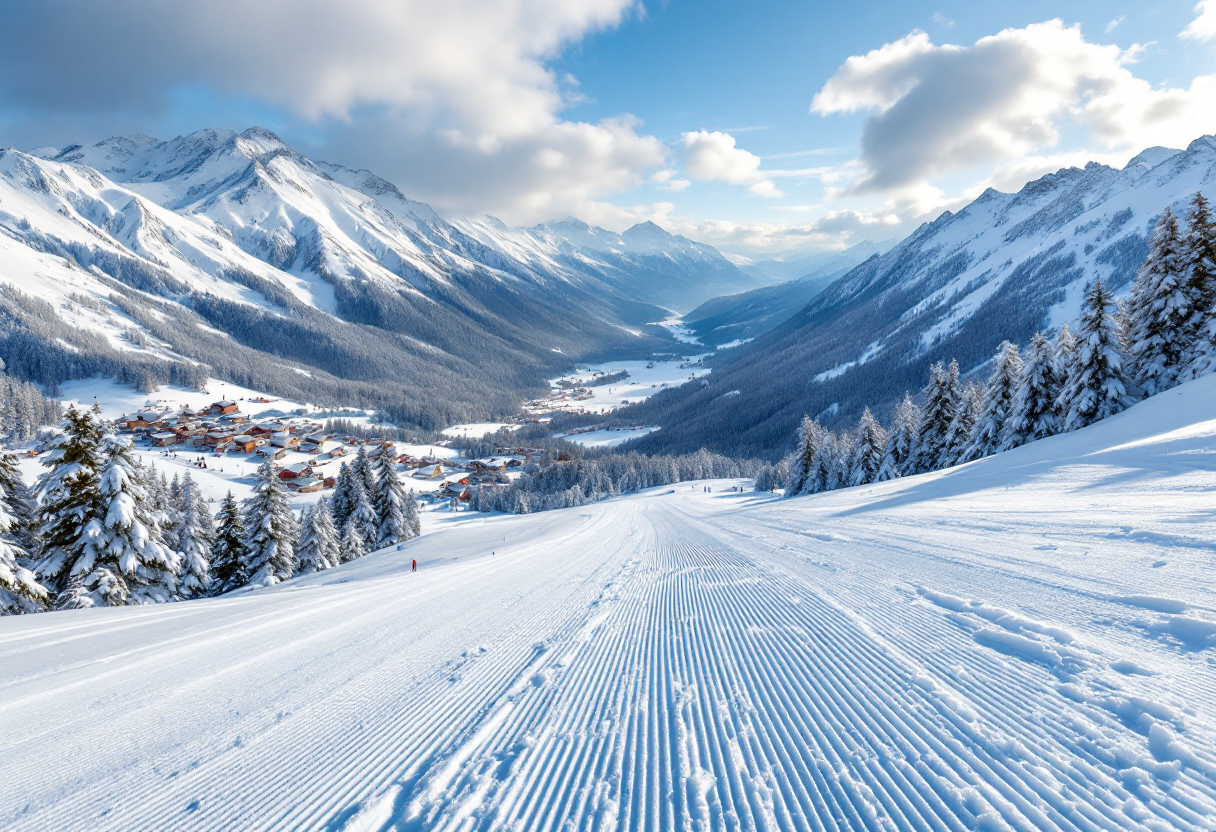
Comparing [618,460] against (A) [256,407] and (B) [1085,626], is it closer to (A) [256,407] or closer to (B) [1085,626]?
(B) [1085,626]

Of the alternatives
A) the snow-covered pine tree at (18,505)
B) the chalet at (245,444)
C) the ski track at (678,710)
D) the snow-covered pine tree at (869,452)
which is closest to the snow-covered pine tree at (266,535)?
the snow-covered pine tree at (18,505)

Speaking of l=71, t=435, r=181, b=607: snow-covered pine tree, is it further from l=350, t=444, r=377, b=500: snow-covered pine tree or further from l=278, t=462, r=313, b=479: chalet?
l=278, t=462, r=313, b=479: chalet

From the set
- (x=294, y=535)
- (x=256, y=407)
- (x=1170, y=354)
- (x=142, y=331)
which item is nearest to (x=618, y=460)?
(x=294, y=535)

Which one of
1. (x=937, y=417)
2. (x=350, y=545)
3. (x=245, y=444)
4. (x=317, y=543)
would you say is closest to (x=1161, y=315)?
(x=937, y=417)

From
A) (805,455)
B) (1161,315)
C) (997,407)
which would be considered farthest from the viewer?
(805,455)

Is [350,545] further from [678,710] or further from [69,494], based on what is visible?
[678,710]

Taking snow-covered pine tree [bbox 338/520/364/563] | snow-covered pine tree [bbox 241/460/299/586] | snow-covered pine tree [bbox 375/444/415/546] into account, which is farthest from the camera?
snow-covered pine tree [bbox 375/444/415/546]

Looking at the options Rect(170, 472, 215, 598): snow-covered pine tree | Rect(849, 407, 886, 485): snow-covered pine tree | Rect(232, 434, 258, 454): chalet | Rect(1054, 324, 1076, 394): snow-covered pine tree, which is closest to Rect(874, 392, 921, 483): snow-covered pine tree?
Rect(849, 407, 886, 485): snow-covered pine tree
